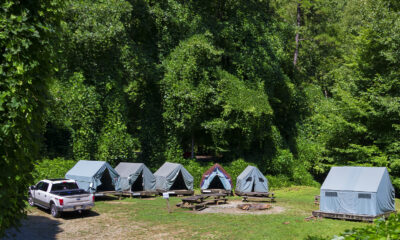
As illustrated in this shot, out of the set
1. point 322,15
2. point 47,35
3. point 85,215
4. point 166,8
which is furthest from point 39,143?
point 322,15

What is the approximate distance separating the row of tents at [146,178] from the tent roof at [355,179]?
679cm

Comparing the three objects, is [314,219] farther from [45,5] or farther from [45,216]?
[45,5]

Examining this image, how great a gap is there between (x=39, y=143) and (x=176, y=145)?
2518 centimetres

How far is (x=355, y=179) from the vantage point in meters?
18.2

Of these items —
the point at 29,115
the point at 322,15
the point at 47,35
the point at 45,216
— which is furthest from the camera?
the point at 322,15

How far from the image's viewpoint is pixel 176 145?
100 ft

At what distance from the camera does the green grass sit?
1373cm

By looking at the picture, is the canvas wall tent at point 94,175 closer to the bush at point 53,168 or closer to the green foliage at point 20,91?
the bush at point 53,168

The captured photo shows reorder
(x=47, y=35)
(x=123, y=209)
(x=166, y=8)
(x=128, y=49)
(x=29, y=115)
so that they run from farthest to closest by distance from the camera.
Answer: (x=166, y=8)
(x=128, y=49)
(x=123, y=209)
(x=47, y=35)
(x=29, y=115)

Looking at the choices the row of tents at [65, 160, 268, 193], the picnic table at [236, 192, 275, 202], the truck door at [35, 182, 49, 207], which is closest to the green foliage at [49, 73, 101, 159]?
the row of tents at [65, 160, 268, 193]

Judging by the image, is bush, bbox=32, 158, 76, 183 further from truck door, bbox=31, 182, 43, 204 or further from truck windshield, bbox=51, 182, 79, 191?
truck windshield, bbox=51, 182, 79, 191

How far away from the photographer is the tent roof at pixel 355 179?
687 inches

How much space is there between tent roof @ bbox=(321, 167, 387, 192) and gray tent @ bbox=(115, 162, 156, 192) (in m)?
11.6

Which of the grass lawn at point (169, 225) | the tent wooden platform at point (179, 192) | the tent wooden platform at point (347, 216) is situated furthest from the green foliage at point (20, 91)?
the tent wooden platform at point (179, 192)
